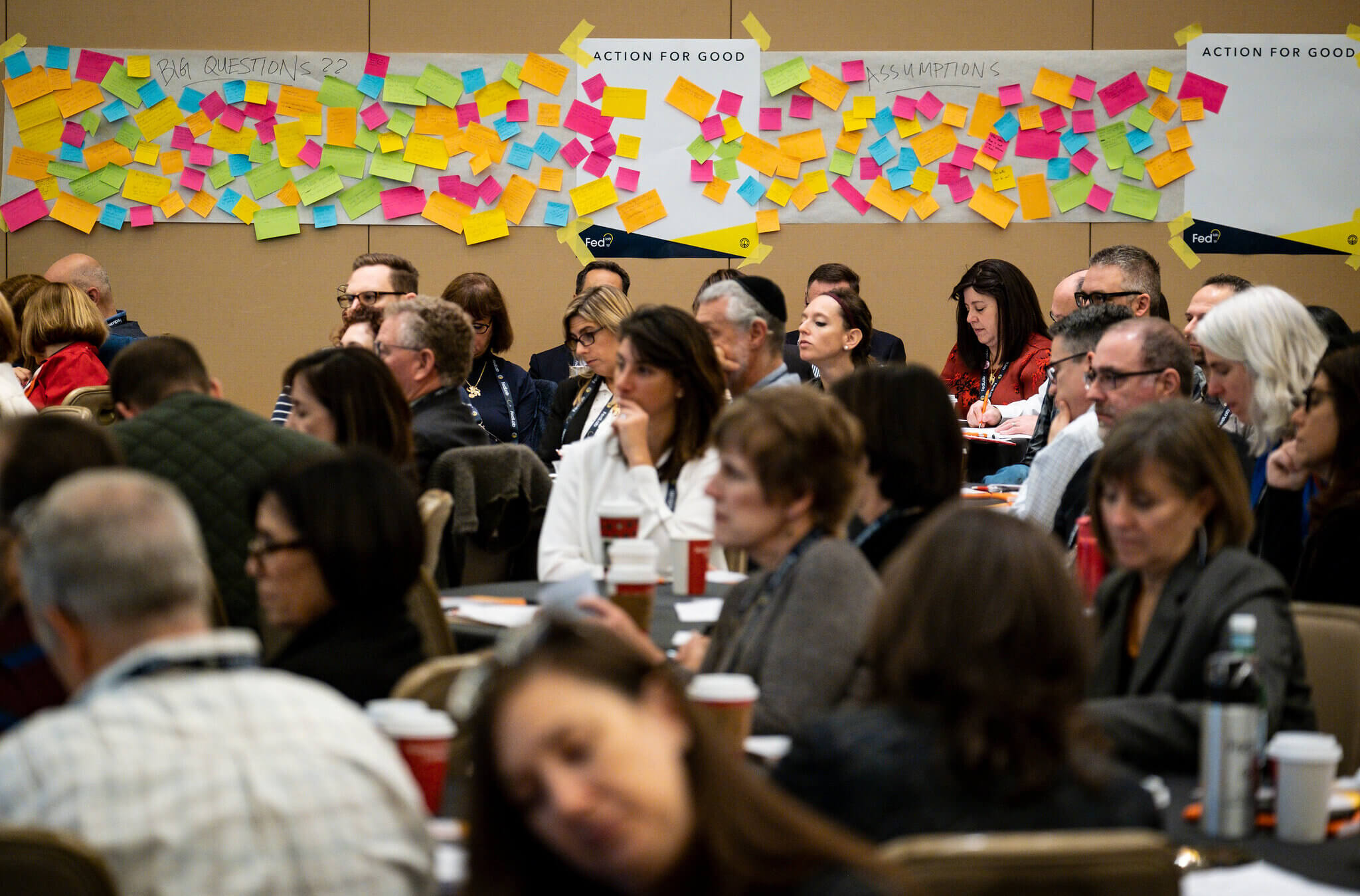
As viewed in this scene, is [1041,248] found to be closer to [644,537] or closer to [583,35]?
[583,35]

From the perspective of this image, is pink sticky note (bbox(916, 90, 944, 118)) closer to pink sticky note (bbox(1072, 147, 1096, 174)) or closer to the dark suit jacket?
pink sticky note (bbox(1072, 147, 1096, 174))

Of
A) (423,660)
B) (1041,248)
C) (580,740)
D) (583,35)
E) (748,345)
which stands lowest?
(423,660)

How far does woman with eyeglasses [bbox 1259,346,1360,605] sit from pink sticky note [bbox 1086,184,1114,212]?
12.7 ft

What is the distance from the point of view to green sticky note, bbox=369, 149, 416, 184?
22.0 ft

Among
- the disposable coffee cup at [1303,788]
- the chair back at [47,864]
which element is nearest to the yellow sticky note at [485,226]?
the disposable coffee cup at [1303,788]

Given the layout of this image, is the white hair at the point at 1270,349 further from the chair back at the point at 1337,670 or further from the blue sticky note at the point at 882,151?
the blue sticky note at the point at 882,151

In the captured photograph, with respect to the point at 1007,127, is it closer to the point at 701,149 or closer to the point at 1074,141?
the point at 1074,141

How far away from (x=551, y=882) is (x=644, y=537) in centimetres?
238

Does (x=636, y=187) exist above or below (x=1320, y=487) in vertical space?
above

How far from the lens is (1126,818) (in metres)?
1.42

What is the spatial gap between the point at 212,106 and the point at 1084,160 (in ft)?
13.6

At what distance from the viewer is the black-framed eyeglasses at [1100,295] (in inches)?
223

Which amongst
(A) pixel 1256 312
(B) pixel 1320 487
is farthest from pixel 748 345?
(B) pixel 1320 487

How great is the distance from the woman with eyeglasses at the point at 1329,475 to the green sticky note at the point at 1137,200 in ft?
12.7
